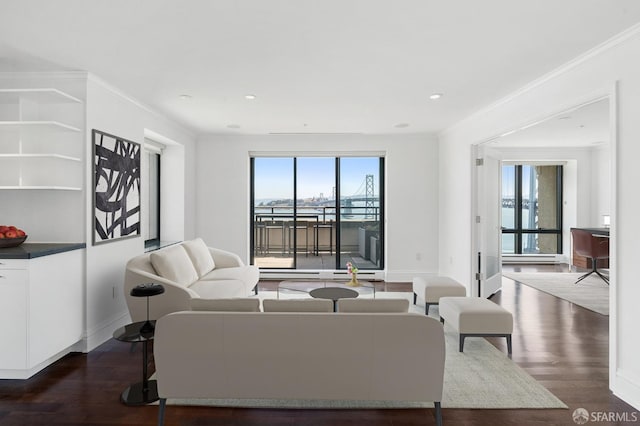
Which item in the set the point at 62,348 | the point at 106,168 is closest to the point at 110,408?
the point at 62,348

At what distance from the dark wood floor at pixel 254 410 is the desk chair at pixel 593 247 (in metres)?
3.19

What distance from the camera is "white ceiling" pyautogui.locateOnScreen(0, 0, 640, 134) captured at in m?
A: 2.20

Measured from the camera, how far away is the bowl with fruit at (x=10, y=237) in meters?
2.92

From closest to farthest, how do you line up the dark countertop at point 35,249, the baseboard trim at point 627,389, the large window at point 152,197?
the baseboard trim at point 627,389, the dark countertop at point 35,249, the large window at point 152,197

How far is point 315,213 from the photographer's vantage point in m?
6.79

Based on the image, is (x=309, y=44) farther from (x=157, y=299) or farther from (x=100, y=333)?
(x=100, y=333)

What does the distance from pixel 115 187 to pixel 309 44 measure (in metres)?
2.52

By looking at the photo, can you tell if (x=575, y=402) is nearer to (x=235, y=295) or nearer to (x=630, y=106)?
(x=630, y=106)

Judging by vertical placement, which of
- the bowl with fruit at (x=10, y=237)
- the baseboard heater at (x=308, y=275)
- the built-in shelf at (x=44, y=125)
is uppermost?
the built-in shelf at (x=44, y=125)

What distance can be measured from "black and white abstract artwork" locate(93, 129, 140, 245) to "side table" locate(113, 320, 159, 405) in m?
1.28

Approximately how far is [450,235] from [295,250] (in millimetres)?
2705

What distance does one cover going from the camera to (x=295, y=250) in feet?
22.3

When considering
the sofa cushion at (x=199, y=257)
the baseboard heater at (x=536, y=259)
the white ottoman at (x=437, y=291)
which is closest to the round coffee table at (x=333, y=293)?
the white ottoman at (x=437, y=291)

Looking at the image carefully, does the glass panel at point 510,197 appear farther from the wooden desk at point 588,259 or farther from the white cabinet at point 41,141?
the white cabinet at point 41,141
